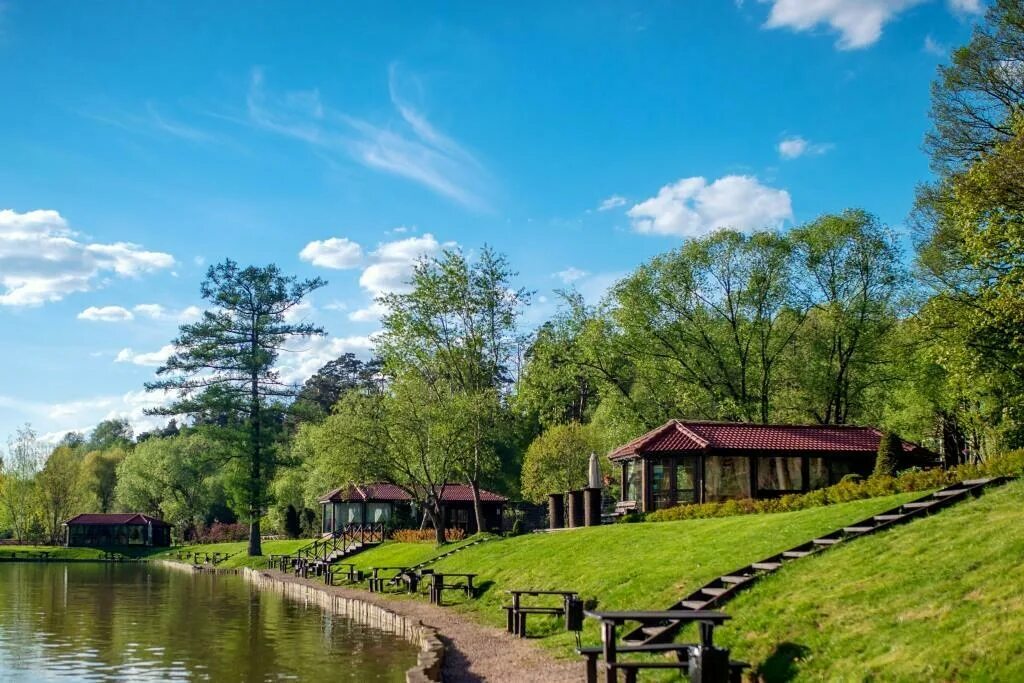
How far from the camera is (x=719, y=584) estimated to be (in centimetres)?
1889

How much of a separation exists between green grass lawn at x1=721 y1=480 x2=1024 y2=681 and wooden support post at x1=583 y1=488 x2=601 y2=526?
18999mm

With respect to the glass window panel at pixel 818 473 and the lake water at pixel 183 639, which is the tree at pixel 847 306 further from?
the lake water at pixel 183 639

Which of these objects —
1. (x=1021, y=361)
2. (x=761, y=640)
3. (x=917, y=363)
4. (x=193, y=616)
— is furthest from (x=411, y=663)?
(x=917, y=363)

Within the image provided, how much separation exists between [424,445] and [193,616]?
17.6 metres

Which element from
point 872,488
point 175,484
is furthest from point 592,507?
point 175,484

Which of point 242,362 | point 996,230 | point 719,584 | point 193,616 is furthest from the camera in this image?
point 242,362

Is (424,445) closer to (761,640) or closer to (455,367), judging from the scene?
(455,367)

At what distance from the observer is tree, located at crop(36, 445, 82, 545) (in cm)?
9456

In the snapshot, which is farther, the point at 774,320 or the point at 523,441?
the point at 523,441

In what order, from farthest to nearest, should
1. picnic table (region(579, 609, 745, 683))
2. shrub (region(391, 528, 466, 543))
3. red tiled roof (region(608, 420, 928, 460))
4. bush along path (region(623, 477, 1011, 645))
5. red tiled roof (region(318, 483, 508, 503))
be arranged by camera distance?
red tiled roof (region(318, 483, 508, 503)) → shrub (region(391, 528, 466, 543)) → red tiled roof (region(608, 420, 928, 460)) → bush along path (region(623, 477, 1011, 645)) → picnic table (region(579, 609, 745, 683))

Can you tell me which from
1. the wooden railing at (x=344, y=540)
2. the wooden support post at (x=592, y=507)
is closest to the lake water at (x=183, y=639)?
the wooden railing at (x=344, y=540)

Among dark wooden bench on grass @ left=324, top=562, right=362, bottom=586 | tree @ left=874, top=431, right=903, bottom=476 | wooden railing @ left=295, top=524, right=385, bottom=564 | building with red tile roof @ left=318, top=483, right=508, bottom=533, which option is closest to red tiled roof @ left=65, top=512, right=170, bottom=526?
building with red tile roof @ left=318, top=483, right=508, bottom=533

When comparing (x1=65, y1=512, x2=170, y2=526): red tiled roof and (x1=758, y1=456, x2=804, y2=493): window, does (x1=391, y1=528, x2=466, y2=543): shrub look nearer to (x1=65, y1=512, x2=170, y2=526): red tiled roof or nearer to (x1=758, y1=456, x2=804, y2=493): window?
(x1=758, y1=456, x2=804, y2=493): window

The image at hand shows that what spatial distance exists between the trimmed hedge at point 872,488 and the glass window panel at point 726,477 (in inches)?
189
